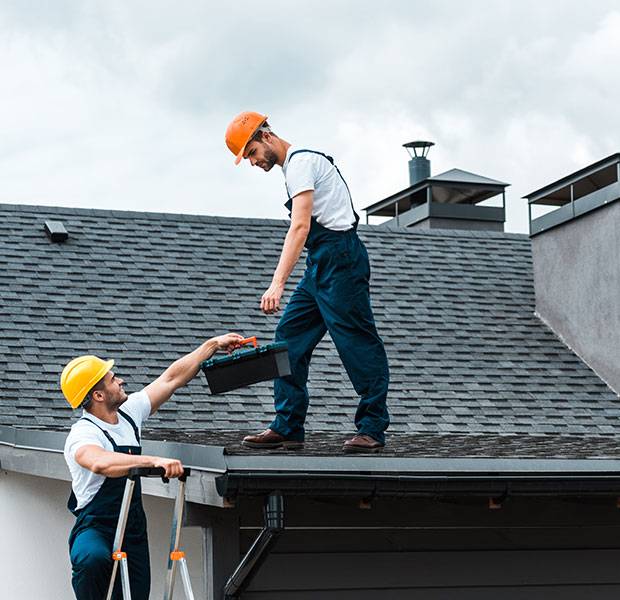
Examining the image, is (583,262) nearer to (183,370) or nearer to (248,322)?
(248,322)

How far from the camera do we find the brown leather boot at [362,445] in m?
6.33

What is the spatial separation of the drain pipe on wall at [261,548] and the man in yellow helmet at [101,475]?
38cm

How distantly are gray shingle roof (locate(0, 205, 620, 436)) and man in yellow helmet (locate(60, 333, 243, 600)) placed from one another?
4.29 metres

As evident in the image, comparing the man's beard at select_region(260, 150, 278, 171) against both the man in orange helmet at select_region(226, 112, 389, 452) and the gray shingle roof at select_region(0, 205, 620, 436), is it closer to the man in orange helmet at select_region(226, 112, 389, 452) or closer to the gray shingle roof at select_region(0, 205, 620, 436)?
the man in orange helmet at select_region(226, 112, 389, 452)

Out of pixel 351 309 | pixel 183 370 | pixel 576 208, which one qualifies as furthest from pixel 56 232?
pixel 351 309

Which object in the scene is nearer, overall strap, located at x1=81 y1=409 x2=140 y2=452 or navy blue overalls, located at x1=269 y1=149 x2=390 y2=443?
overall strap, located at x1=81 y1=409 x2=140 y2=452

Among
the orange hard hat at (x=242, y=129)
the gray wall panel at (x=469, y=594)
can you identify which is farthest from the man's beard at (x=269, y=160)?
the gray wall panel at (x=469, y=594)

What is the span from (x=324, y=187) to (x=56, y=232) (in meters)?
7.16

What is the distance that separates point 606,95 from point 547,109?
60.3 inches

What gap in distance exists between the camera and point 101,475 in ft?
19.0

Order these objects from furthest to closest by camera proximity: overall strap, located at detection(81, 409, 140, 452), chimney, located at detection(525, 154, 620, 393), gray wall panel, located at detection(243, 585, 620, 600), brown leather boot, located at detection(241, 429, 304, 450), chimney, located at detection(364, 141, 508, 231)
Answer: chimney, located at detection(364, 141, 508, 231), chimney, located at detection(525, 154, 620, 393), brown leather boot, located at detection(241, 429, 304, 450), gray wall panel, located at detection(243, 585, 620, 600), overall strap, located at detection(81, 409, 140, 452)

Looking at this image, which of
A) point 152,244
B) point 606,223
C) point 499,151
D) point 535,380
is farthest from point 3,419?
point 499,151

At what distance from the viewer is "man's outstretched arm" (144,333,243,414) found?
21.9 ft

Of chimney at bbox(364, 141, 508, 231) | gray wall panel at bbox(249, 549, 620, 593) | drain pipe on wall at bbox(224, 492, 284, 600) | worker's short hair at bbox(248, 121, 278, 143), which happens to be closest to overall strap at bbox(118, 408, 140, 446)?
drain pipe on wall at bbox(224, 492, 284, 600)
